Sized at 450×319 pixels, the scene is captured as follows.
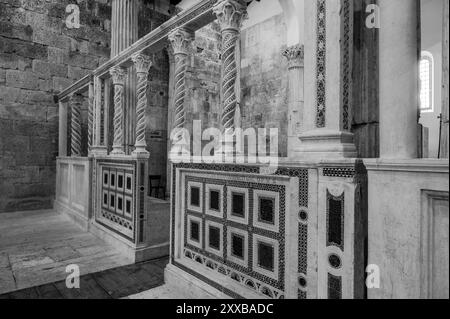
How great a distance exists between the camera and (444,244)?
4.52ft

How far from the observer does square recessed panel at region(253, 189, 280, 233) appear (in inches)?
83.5

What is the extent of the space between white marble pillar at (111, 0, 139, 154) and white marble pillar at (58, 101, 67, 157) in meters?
2.03

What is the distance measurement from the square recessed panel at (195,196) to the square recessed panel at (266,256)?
30.0 inches

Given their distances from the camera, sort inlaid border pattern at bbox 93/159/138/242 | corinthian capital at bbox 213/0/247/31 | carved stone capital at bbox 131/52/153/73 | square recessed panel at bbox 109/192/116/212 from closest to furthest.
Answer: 1. corinthian capital at bbox 213/0/247/31
2. inlaid border pattern at bbox 93/159/138/242
3. carved stone capital at bbox 131/52/153/73
4. square recessed panel at bbox 109/192/116/212

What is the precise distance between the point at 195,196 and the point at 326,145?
1508 millimetres

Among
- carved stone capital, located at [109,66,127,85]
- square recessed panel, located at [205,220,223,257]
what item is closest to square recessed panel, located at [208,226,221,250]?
square recessed panel, located at [205,220,223,257]

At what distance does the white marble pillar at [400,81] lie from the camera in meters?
1.63

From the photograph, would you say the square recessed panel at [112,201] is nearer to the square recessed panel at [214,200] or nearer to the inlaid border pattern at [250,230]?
the inlaid border pattern at [250,230]

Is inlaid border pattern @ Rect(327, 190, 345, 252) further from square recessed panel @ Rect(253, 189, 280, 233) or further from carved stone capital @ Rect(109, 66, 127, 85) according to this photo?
carved stone capital @ Rect(109, 66, 127, 85)

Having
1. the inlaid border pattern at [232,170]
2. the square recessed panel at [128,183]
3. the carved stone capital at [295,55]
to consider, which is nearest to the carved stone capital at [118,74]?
the square recessed panel at [128,183]
